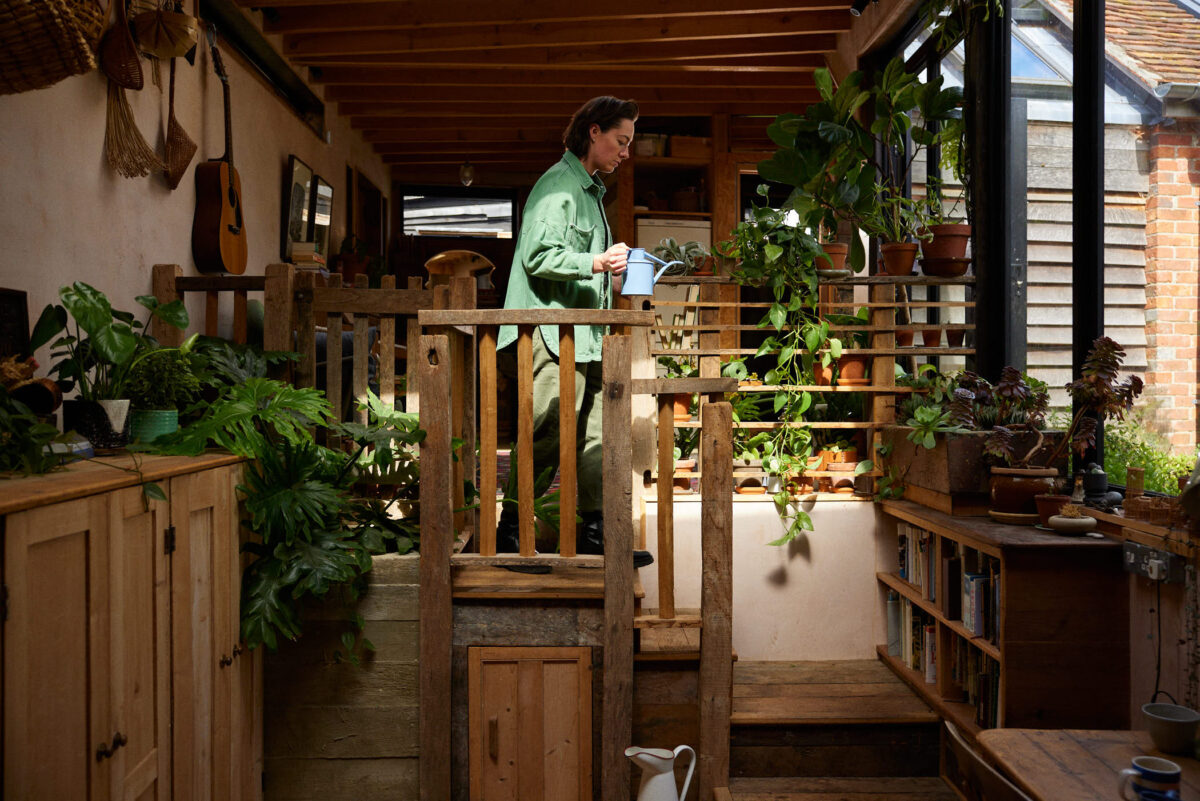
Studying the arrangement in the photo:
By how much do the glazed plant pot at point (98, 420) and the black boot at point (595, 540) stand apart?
1402 mm

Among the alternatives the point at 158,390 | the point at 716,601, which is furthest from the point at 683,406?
the point at 158,390

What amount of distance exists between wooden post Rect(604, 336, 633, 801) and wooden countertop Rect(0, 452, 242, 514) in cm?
106

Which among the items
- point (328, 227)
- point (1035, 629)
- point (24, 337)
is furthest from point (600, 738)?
point (328, 227)

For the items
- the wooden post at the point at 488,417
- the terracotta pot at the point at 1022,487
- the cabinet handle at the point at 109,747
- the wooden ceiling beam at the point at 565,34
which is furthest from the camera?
the wooden ceiling beam at the point at 565,34

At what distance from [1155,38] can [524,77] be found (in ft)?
13.9

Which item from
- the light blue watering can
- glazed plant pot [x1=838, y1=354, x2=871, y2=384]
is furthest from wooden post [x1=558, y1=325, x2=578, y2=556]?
glazed plant pot [x1=838, y1=354, x2=871, y2=384]

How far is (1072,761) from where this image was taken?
5.59 ft

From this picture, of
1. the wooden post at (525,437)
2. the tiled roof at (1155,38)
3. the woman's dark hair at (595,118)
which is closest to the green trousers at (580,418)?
the wooden post at (525,437)

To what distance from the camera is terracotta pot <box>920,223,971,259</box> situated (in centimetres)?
422

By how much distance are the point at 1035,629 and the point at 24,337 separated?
310cm

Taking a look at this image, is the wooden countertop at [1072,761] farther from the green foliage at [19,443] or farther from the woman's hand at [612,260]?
the green foliage at [19,443]

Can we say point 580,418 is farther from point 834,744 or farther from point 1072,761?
point 1072,761

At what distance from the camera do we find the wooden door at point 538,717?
2795 millimetres

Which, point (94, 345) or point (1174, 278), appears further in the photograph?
point (1174, 278)
